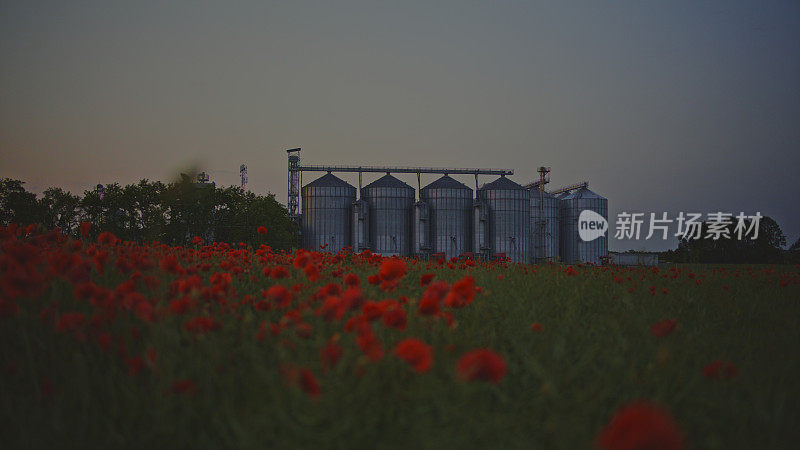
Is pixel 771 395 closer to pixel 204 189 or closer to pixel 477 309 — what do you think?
pixel 477 309

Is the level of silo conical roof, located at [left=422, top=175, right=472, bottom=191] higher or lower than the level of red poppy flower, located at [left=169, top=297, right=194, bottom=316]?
higher

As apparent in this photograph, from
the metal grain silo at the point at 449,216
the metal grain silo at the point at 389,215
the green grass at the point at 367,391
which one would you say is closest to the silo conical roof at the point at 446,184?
the metal grain silo at the point at 449,216

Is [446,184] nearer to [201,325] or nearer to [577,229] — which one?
[577,229]

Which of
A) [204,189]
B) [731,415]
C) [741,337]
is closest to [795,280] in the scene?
[741,337]

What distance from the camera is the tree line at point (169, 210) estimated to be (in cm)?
4066

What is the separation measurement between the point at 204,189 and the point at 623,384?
140 ft

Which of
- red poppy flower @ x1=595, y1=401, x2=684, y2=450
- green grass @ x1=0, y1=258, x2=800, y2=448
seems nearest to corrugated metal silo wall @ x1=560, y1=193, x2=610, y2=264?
green grass @ x1=0, y1=258, x2=800, y2=448

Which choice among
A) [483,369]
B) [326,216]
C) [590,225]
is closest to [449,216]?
[326,216]

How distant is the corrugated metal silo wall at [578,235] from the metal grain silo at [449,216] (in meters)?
10.7

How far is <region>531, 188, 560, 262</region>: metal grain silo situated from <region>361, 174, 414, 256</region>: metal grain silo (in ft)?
36.8

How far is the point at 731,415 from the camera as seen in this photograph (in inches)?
101

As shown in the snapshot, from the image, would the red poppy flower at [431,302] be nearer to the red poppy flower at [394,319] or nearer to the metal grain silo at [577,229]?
the red poppy flower at [394,319]

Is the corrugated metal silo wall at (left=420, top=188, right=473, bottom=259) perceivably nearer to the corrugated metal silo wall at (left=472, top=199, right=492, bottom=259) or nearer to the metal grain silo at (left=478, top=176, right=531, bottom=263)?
the corrugated metal silo wall at (left=472, top=199, right=492, bottom=259)

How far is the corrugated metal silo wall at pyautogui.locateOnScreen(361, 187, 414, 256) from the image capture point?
Answer: 1564 inches
